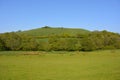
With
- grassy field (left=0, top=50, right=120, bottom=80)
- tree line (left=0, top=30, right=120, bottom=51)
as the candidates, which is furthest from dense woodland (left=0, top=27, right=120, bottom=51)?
grassy field (left=0, top=50, right=120, bottom=80)

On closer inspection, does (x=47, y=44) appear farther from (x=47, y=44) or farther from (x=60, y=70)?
(x=60, y=70)

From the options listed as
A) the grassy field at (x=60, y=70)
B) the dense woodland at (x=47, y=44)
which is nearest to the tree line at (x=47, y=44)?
the dense woodland at (x=47, y=44)

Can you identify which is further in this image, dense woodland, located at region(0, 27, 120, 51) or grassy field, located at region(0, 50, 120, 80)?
dense woodland, located at region(0, 27, 120, 51)

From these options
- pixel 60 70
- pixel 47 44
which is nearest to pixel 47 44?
pixel 47 44

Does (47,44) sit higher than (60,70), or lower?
higher

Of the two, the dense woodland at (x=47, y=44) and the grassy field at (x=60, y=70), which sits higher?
the dense woodland at (x=47, y=44)

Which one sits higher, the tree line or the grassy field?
the tree line

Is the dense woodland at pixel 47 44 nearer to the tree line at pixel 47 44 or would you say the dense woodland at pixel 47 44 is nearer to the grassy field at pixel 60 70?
the tree line at pixel 47 44

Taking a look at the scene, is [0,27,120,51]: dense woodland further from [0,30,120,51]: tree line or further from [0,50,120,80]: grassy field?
[0,50,120,80]: grassy field

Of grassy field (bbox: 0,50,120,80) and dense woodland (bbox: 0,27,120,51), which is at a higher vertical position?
dense woodland (bbox: 0,27,120,51)

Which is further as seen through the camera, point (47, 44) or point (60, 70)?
point (47, 44)

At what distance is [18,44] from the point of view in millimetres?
57531

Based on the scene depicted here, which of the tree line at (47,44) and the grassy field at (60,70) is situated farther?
the tree line at (47,44)

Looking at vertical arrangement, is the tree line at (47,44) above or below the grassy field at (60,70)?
above
